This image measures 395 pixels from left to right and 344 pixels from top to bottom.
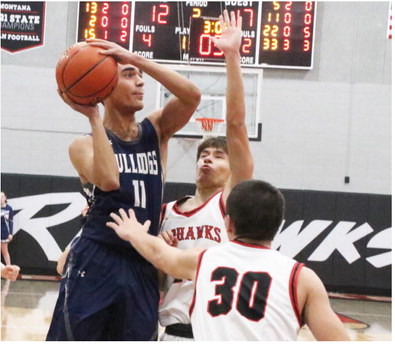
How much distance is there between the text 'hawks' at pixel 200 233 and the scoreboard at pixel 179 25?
290 inches

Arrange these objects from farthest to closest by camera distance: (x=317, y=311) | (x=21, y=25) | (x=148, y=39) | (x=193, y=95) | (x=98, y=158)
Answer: (x=21, y=25) → (x=148, y=39) → (x=193, y=95) → (x=98, y=158) → (x=317, y=311)

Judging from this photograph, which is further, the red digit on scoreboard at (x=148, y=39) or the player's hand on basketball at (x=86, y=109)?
the red digit on scoreboard at (x=148, y=39)

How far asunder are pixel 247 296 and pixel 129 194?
3.15ft

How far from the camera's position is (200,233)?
336 cm

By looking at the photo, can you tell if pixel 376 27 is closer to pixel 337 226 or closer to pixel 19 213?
pixel 337 226

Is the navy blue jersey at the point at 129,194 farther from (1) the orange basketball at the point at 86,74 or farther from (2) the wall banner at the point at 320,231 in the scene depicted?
(2) the wall banner at the point at 320,231

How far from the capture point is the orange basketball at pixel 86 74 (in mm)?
3088

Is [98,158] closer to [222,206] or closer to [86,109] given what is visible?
[86,109]

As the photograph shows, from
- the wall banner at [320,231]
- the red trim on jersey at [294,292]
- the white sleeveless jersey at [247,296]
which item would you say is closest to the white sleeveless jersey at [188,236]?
the white sleeveless jersey at [247,296]

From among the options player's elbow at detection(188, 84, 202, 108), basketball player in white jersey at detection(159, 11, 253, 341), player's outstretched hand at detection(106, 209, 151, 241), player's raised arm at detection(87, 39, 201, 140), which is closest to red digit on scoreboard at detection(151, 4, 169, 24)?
basketball player in white jersey at detection(159, 11, 253, 341)

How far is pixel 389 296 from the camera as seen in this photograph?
11672 mm

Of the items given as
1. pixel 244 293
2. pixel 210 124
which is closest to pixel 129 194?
pixel 244 293

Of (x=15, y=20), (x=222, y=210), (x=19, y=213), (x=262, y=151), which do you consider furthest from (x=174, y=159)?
(x=222, y=210)

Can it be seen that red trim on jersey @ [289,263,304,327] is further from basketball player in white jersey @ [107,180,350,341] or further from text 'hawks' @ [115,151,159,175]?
text 'hawks' @ [115,151,159,175]
